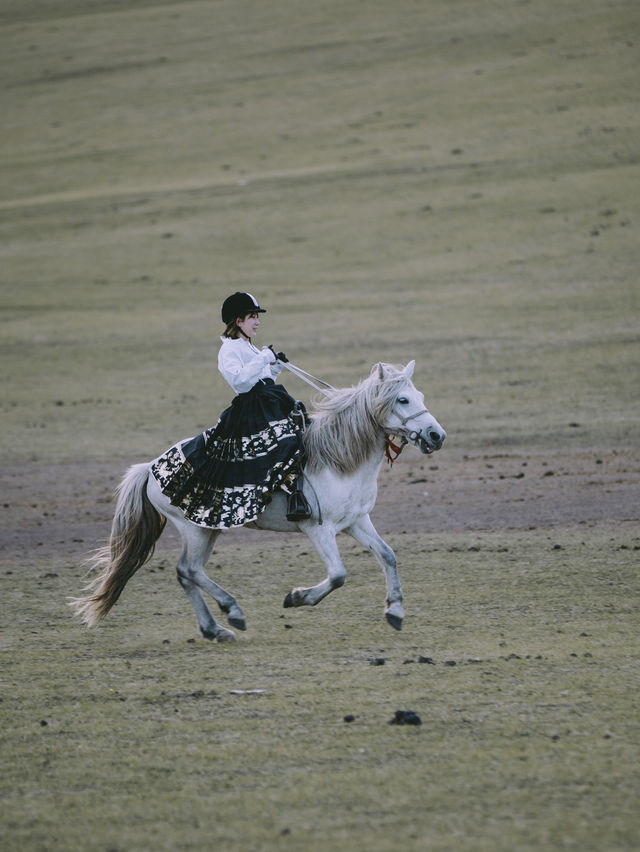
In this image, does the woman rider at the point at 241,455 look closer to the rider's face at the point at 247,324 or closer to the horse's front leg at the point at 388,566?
the rider's face at the point at 247,324

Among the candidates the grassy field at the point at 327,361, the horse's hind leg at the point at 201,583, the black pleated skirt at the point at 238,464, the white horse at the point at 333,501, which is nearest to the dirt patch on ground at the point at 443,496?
the grassy field at the point at 327,361

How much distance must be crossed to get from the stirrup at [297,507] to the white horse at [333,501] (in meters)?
0.10

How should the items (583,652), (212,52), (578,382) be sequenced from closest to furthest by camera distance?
(583,652)
(578,382)
(212,52)

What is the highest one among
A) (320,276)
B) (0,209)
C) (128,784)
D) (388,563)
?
(0,209)

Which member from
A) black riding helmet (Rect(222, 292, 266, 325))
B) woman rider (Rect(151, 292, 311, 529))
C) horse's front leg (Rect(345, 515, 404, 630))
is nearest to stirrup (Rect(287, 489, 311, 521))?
woman rider (Rect(151, 292, 311, 529))

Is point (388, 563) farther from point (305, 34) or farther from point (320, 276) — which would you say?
point (305, 34)

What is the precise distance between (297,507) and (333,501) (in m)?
0.27

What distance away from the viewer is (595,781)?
454cm

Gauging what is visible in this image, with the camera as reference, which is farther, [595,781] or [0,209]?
[0,209]

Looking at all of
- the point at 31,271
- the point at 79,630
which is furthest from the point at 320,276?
the point at 79,630

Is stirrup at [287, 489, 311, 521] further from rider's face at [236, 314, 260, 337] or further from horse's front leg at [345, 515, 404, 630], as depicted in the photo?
rider's face at [236, 314, 260, 337]

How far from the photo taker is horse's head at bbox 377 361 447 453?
7098mm

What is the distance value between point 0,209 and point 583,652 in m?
33.7

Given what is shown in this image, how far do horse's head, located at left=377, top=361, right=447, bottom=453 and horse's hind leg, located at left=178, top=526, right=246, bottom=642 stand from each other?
1.53 meters
